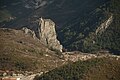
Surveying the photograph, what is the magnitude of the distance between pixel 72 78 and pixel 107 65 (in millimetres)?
10552

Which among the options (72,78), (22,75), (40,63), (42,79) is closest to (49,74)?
(42,79)

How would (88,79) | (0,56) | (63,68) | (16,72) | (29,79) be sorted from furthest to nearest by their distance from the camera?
(0,56) → (16,72) → (29,79) → (63,68) → (88,79)

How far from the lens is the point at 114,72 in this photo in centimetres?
13738

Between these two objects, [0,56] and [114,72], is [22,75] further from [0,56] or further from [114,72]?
[114,72]

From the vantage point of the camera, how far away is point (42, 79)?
5846 inches

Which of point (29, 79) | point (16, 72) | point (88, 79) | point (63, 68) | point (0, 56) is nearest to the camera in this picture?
point (88, 79)

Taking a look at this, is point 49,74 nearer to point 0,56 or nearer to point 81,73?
point 81,73

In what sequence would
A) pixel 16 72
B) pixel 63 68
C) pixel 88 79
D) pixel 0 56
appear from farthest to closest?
pixel 0 56, pixel 16 72, pixel 63 68, pixel 88 79

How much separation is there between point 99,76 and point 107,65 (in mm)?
6918

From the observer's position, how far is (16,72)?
182250mm

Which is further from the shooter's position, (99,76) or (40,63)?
(40,63)

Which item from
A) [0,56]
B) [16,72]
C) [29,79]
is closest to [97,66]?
[29,79]

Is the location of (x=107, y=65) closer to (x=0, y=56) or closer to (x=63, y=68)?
(x=63, y=68)

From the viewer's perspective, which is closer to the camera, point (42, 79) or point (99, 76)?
point (99, 76)
